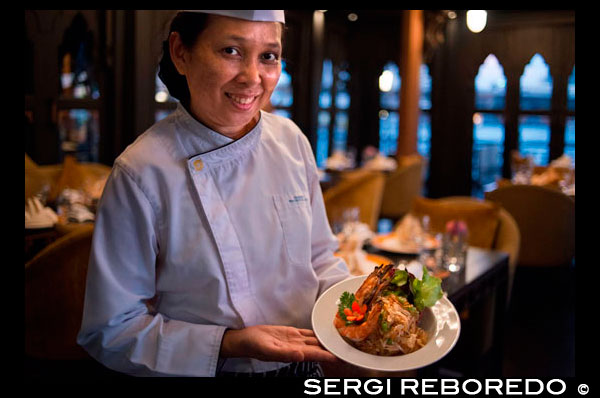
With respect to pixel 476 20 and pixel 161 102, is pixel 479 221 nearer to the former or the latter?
pixel 476 20

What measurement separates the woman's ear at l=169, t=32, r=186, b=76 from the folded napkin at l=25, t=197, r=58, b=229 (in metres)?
0.74

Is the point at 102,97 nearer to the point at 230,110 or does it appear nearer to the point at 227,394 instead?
the point at 230,110

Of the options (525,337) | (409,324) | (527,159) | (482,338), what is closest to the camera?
(409,324)

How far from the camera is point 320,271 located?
117 cm

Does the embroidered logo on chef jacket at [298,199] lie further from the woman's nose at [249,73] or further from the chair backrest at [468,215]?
the chair backrest at [468,215]

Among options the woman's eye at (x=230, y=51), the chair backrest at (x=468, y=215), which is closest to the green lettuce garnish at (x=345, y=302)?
the woman's eye at (x=230, y=51)

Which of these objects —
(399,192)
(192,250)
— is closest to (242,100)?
(192,250)

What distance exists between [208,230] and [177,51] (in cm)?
30

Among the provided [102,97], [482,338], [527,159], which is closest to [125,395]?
[102,97]

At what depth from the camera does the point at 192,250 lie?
39.6 inches

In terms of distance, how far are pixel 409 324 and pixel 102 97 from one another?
3.43 ft

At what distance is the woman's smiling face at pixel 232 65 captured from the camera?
953 mm

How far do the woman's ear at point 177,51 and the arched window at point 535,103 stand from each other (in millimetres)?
768

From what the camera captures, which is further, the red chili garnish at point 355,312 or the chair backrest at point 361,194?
the chair backrest at point 361,194
